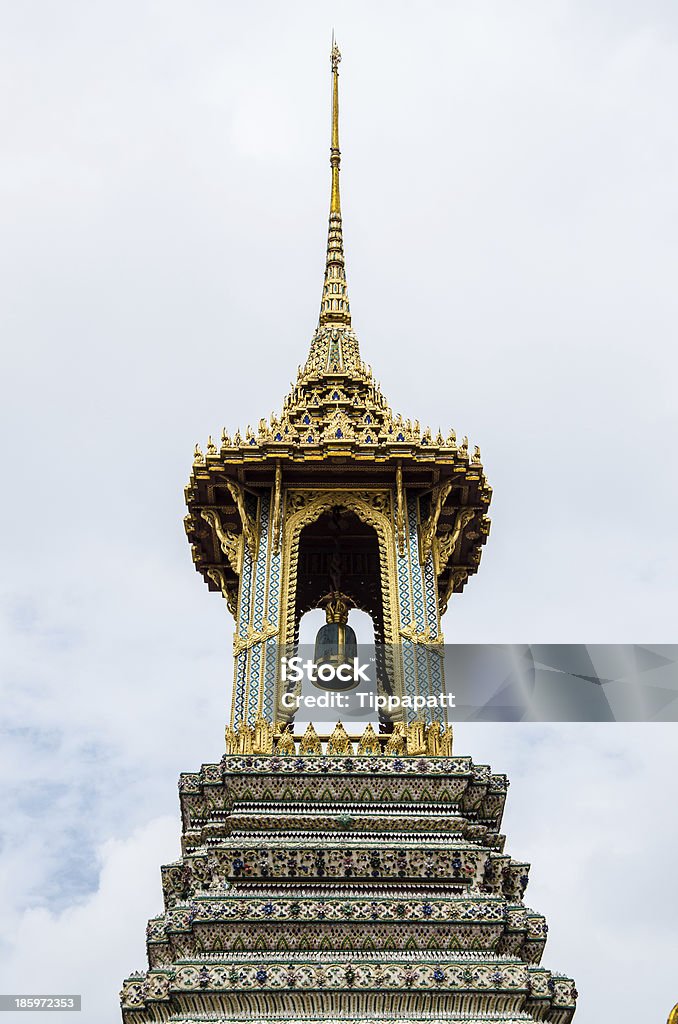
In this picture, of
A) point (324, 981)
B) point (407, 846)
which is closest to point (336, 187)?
point (407, 846)

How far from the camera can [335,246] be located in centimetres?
3119

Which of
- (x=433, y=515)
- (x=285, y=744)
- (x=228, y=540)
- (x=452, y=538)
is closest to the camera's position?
(x=285, y=744)

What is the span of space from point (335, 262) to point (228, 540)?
25.7 feet

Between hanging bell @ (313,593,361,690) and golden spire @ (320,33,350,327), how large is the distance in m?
6.22

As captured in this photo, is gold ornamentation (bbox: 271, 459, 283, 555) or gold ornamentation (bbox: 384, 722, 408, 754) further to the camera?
gold ornamentation (bbox: 271, 459, 283, 555)

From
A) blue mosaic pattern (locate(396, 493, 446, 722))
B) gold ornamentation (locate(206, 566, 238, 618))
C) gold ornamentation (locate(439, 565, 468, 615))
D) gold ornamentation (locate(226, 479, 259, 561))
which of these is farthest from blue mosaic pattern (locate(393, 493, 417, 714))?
gold ornamentation (locate(206, 566, 238, 618))

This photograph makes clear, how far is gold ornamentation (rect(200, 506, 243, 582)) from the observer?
25.3 m

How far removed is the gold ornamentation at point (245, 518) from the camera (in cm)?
2503

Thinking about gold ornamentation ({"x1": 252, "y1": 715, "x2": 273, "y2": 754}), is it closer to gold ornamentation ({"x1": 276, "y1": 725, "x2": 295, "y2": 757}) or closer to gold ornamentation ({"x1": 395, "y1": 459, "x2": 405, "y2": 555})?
gold ornamentation ({"x1": 276, "y1": 725, "x2": 295, "y2": 757})

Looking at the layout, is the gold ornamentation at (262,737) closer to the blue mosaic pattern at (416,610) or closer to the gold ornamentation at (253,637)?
the gold ornamentation at (253,637)

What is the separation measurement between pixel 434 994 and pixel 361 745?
15.6ft

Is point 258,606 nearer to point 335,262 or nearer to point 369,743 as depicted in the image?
point 369,743

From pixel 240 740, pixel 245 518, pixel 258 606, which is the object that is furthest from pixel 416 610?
pixel 240 740

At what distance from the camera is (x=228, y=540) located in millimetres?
25703
